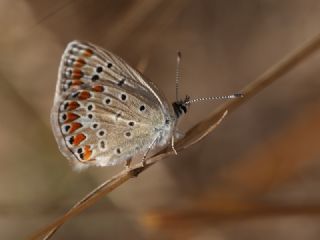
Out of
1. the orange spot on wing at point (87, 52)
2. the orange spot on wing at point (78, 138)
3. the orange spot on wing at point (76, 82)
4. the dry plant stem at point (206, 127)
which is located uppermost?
the orange spot on wing at point (87, 52)

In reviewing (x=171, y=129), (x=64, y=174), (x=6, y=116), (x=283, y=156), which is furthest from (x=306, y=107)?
(x=6, y=116)

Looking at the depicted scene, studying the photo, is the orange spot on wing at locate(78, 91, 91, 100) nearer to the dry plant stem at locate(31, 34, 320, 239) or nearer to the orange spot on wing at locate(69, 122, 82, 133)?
the orange spot on wing at locate(69, 122, 82, 133)

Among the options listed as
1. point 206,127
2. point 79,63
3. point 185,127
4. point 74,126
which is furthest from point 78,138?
point 185,127

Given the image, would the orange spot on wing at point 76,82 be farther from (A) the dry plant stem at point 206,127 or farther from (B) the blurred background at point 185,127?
(A) the dry plant stem at point 206,127

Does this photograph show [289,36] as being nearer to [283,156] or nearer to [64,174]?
[283,156]

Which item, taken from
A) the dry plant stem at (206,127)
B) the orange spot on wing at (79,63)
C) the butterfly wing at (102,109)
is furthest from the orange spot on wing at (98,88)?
the dry plant stem at (206,127)

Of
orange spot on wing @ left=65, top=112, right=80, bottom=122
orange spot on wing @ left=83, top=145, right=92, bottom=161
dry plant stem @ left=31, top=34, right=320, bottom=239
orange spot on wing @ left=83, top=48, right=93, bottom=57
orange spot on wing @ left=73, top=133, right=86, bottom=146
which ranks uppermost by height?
orange spot on wing @ left=83, top=48, right=93, bottom=57

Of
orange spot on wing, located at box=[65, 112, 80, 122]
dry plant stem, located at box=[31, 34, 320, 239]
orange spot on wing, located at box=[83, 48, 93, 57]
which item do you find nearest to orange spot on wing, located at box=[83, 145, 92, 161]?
orange spot on wing, located at box=[65, 112, 80, 122]
